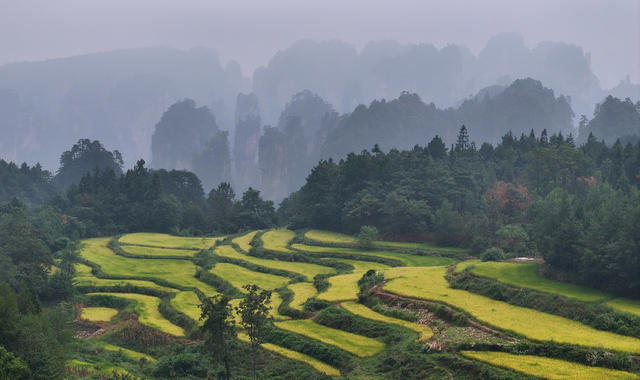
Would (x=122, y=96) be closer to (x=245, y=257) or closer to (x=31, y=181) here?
(x=31, y=181)

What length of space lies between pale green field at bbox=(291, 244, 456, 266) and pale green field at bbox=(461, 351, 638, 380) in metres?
20.1

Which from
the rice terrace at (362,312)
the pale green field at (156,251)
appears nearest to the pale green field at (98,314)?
the rice terrace at (362,312)

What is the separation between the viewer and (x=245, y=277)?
3488 cm

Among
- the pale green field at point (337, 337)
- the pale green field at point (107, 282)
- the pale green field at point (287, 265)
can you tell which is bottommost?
the pale green field at point (337, 337)

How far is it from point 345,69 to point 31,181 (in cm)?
13395

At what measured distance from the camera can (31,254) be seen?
113 feet

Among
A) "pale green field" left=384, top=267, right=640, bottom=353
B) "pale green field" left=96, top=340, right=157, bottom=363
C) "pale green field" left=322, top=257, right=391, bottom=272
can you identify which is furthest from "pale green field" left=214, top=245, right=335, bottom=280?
"pale green field" left=96, top=340, right=157, bottom=363

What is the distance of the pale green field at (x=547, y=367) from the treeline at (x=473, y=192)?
11682mm

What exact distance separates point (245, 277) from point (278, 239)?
571 inches

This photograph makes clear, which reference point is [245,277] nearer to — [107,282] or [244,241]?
[107,282]

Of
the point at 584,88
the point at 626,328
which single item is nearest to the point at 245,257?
the point at 626,328

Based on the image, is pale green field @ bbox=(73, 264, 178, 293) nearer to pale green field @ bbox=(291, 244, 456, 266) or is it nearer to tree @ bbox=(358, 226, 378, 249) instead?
pale green field @ bbox=(291, 244, 456, 266)

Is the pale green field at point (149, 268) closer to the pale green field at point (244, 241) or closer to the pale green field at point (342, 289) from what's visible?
the pale green field at point (244, 241)

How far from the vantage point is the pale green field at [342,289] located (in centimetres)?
2645
